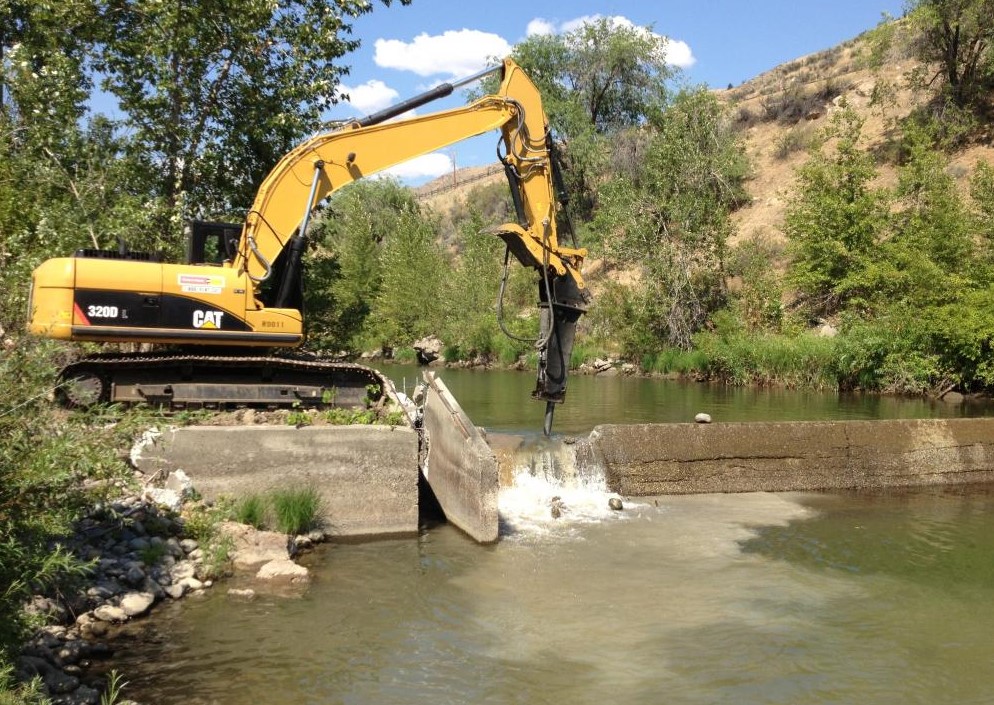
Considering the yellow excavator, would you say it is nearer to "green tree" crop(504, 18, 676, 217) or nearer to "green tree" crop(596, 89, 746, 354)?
"green tree" crop(596, 89, 746, 354)

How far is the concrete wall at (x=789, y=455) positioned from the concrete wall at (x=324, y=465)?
3509 mm

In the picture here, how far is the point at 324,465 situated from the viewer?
417 inches

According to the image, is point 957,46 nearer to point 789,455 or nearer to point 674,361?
point 674,361

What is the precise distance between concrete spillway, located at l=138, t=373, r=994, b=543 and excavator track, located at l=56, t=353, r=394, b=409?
119 cm

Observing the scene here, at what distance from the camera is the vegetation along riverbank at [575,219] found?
693 cm

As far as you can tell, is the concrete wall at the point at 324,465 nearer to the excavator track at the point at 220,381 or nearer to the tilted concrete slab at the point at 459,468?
the tilted concrete slab at the point at 459,468

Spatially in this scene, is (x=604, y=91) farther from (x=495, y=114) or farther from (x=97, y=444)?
(x=97, y=444)

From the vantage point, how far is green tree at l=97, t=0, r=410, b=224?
17094mm

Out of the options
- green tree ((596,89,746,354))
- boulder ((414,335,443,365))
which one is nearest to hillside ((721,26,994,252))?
green tree ((596,89,746,354))

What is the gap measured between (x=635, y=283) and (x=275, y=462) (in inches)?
1217

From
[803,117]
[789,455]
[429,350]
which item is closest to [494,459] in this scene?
[789,455]

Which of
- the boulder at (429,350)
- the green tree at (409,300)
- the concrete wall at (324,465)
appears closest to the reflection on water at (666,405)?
the concrete wall at (324,465)

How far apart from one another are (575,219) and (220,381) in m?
42.0

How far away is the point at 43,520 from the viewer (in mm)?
5516
